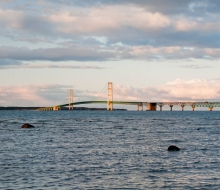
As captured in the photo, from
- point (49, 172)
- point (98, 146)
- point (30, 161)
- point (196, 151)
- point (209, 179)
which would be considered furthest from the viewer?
point (98, 146)

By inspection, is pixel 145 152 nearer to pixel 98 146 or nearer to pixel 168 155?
pixel 168 155

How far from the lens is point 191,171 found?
30.8 metres

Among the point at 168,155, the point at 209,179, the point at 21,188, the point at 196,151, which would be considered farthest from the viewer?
the point at 196,151

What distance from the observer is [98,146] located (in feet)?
157

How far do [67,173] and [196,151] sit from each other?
17511 millimetres

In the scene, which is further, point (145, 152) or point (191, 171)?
point (145, 152)

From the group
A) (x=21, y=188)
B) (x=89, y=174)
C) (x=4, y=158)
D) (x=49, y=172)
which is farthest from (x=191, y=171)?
(x=4, y=158)

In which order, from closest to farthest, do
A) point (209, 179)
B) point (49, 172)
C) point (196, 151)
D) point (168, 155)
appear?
1. point (209, 179)
2. point (49, 172)
3. point (168, 155)
4. point (196, 151)

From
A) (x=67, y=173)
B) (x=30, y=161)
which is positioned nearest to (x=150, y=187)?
(x=67, y=173)

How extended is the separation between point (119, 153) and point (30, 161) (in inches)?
356

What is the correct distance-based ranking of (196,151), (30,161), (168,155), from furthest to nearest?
(196,151), (168,155), (30,161)

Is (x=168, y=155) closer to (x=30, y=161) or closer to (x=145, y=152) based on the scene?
(x=145, y=152)

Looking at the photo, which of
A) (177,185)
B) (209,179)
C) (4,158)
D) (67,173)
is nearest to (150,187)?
(177,185)

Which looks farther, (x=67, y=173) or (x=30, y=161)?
(x=30, y=161)
